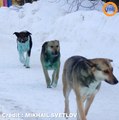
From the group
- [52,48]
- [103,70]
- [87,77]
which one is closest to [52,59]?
[52,48]

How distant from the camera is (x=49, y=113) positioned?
→ 858cm

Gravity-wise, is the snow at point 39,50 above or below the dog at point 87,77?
below

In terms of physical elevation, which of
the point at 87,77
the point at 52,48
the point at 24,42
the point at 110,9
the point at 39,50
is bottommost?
the point at 39,50

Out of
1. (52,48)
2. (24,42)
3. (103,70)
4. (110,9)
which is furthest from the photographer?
(110,9)

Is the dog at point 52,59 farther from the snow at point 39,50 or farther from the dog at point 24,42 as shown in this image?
the dog at point 24,42

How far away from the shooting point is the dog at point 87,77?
7441 mm

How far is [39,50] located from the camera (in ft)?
58.0

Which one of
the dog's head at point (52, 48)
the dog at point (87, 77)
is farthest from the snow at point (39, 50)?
the dog's head at point (52, 48)

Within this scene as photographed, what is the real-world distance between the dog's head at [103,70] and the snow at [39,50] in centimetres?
118

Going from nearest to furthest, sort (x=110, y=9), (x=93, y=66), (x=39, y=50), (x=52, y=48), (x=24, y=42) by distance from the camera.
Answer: (x=93, y=66)
(x=52, y=48)
(x=24, y=42)
(x=110, y=9)
(x=39, y=50)

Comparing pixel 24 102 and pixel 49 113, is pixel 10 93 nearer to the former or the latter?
pixel 24 102

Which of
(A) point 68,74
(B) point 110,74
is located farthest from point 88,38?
(B) point 110,74

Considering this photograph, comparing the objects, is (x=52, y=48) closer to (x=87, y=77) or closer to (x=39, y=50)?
(x=87, y=77)

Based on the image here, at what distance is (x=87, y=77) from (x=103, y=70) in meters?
0.42
